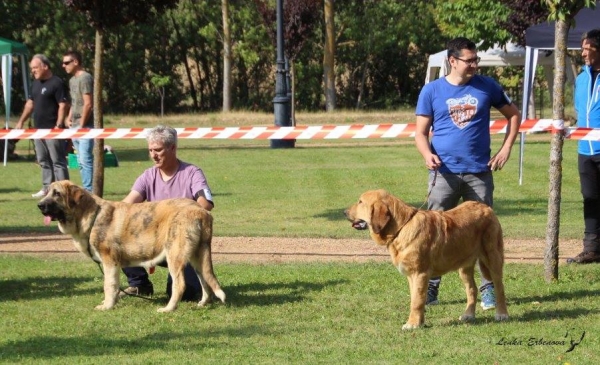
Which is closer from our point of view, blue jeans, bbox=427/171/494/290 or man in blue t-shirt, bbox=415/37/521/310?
man in blue t-shirt, bbox=415/37/521/310

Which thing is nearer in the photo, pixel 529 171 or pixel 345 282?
pixel 345 282

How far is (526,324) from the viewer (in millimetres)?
7531

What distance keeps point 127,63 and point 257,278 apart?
39.0 metres

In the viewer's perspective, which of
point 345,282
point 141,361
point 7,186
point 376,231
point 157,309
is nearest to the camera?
point 141,361

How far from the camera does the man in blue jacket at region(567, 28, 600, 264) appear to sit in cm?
1027

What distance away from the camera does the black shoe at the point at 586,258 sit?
1030 centimetres

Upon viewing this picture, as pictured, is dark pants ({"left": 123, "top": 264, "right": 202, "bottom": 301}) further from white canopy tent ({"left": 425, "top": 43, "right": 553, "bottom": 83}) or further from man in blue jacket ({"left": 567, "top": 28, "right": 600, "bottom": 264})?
white canopy tent ({"left": 425, "top": 43, "right": 553, "bottom": 83})

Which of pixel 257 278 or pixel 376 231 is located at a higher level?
pixel 376 231

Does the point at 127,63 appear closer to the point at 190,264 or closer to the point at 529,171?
the point at 529,171

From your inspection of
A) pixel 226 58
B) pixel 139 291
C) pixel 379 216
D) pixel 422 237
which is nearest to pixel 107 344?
pixel 139 291

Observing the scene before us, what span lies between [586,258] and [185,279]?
4.11 metres

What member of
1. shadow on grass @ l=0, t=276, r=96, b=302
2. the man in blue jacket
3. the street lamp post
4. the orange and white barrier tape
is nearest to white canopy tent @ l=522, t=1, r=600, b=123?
the orange and white barrier tape

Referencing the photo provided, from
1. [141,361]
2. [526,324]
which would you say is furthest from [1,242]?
[526,324]

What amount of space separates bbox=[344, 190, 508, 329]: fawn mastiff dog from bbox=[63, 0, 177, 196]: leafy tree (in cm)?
694
